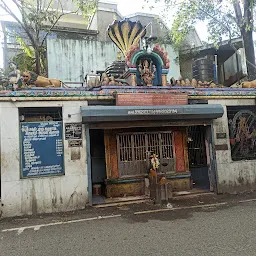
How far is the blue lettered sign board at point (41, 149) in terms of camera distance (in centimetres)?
753

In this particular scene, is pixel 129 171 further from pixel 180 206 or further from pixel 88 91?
pixel 88 91

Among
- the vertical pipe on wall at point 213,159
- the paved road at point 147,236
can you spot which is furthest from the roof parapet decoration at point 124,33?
the paved road at point 147,236

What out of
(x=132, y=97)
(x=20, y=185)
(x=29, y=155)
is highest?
(x=132, y=97)

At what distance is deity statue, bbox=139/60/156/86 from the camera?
8.98 metres

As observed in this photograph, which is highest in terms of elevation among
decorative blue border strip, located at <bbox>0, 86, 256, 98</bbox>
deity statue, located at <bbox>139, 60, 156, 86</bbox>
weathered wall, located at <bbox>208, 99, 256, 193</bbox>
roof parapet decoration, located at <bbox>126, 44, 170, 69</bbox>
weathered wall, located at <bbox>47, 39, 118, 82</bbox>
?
weathered wall, located at <bbox>47, 39, 118, 82</bbox>

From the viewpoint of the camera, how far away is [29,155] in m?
7.55

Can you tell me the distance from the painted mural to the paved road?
280 cm

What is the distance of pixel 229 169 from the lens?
30.0 feet

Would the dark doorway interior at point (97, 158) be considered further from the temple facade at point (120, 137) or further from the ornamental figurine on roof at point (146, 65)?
the ornamental figurine on roof at point (146, 65)

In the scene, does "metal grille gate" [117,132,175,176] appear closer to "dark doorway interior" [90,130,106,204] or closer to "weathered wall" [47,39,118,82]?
"dark doorway interior" [90,130,106,204]

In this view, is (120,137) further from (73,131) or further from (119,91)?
(73,131)

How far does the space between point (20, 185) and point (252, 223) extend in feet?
19.1

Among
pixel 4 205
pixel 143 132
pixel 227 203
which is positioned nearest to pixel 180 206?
pixel 227 203

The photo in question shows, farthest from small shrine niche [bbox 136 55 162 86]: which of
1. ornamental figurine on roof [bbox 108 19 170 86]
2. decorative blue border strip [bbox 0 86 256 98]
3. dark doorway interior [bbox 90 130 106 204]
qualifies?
dark doorway interior [bbox 90 130 106 204]
